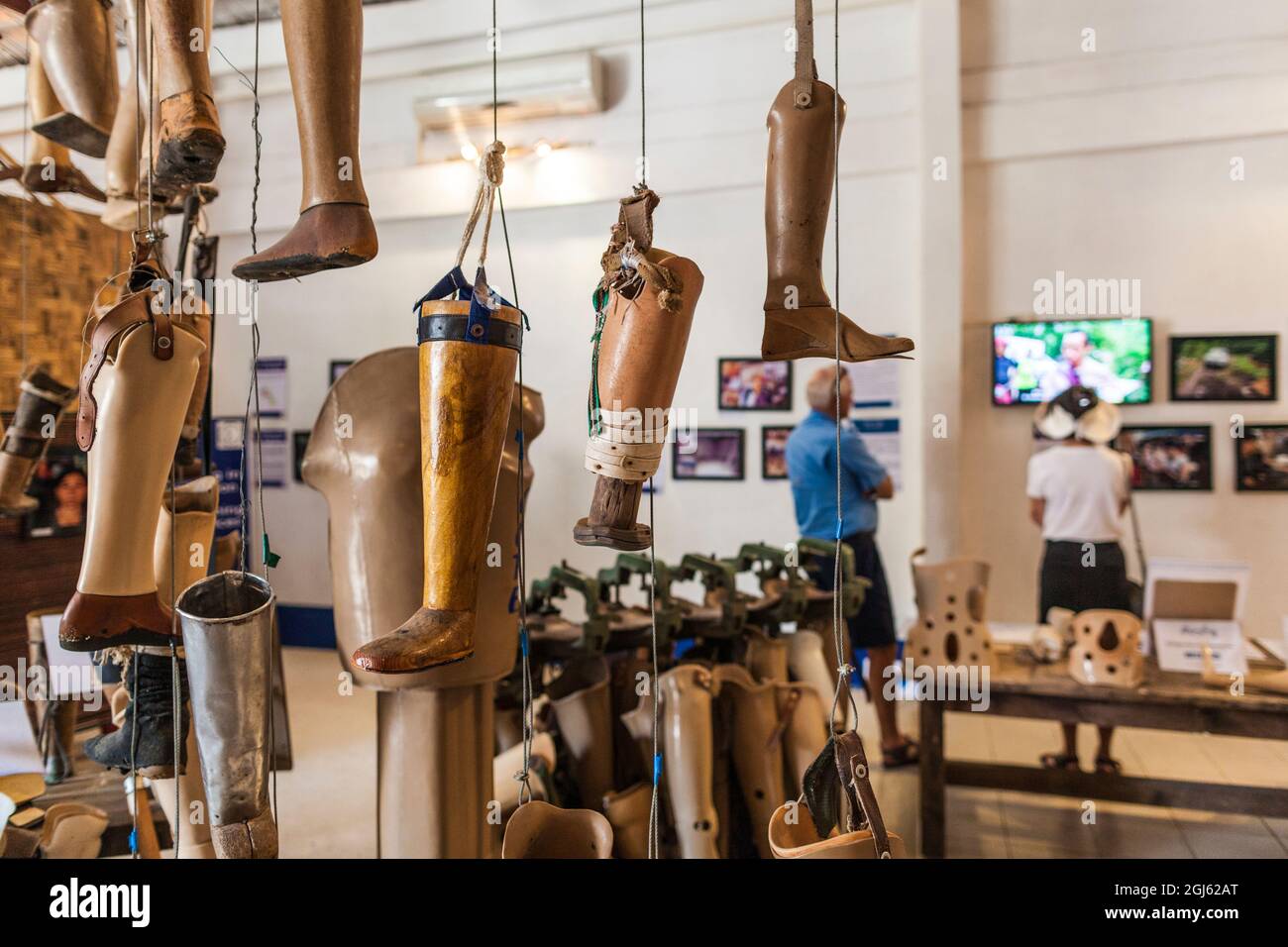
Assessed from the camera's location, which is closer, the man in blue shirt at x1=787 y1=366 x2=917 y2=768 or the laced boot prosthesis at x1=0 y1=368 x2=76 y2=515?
the laced boot prosthesis at x1=0 y1=368 x2=76 y2=515

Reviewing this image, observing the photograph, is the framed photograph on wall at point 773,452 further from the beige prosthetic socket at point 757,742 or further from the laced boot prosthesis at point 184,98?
the laced boot prosthesis at point 184,98

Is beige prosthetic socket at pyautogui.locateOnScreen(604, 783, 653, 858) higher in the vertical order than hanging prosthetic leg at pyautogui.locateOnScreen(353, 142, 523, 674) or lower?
lower

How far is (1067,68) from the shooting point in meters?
5.05

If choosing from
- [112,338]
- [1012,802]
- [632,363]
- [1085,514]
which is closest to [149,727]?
[112,338]

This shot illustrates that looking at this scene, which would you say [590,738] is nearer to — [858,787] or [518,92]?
[858,787]

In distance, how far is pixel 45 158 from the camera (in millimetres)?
1975

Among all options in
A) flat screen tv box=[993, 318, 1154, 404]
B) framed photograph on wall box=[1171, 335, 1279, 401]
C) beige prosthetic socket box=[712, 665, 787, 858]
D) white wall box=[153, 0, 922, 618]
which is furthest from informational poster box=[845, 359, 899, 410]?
beige prosthetic socket box=[712, 665, 787, 858]

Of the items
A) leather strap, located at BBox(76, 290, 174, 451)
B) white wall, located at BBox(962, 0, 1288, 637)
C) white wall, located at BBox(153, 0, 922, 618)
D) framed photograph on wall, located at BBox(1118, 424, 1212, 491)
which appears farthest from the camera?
white wall, located at BBox(153, 0, 922, 618)

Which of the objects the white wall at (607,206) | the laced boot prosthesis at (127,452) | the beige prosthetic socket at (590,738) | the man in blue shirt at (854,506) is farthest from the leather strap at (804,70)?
the white wall at (607,206)

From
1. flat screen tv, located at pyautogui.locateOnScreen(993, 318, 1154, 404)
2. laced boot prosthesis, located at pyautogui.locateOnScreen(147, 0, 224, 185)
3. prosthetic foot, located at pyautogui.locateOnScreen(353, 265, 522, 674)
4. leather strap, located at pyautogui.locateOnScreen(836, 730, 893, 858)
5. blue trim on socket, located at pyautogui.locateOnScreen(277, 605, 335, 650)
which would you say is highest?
flat screen tv, located at pyautogui.locateOnScreen(993, 318, 1154, 404)

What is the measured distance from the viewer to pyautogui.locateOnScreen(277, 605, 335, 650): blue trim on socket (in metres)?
6.57

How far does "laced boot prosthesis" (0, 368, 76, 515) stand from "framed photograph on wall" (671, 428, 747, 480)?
411 centimetres

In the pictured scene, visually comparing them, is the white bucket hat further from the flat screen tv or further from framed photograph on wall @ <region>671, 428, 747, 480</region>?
framed photograph on wall @ <region>671, 428, 747, 480</region>

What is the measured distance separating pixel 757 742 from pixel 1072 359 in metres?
3.52
